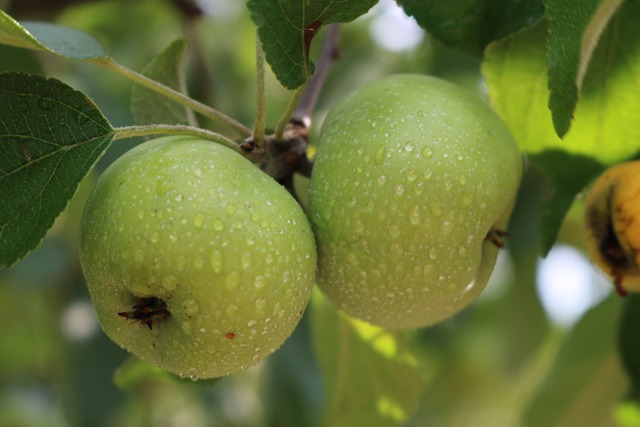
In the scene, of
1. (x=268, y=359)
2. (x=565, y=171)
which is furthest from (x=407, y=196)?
(x=268, y=359)

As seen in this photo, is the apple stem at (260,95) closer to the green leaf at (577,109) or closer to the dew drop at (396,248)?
the dew drop at (396,248)

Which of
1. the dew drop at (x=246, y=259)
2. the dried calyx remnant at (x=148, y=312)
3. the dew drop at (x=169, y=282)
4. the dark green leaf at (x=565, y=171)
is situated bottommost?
the dark green leaf at (x=565, y=171)

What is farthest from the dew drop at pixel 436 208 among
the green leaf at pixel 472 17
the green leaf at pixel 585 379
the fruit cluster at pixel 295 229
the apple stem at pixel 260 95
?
the green leaf at pixel 585 379

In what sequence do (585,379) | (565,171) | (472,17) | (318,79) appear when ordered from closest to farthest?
(472,17)
(565,171)
(318,79)
(585,379)

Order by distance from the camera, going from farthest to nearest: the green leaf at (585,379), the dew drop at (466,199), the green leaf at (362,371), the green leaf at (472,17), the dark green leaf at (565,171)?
the green leaf at (585,379)
the green leaf at (362,371)
the dark green leaf at (565,171)
the green leaf at (472,17)
the dew drop at (466,199)

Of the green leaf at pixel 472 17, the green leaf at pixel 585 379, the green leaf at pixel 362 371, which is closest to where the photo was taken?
the green leaf at pixel 472 17

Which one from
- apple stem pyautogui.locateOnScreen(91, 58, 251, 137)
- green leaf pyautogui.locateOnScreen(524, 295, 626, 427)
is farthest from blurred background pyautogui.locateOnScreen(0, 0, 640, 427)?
apple stem pyautogui.locateOnScreen(91, 58, 251, 137)

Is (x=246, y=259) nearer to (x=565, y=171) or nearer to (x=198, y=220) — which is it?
(x=198, y=220)
